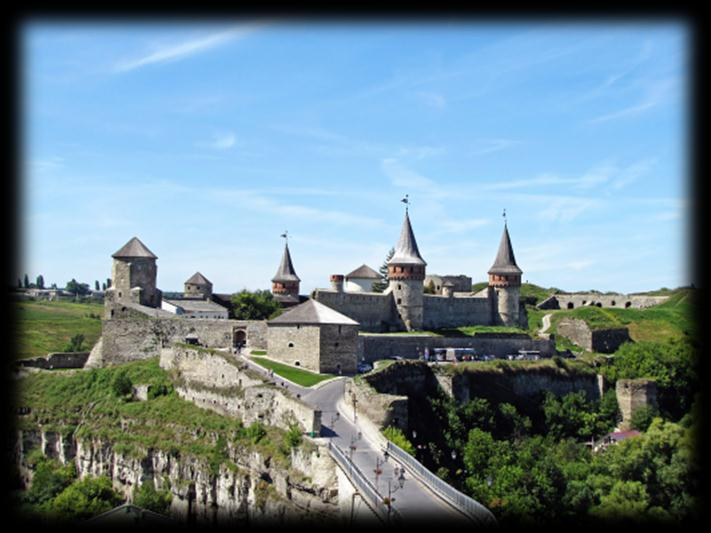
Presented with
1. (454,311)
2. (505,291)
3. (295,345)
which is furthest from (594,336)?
(295,345)

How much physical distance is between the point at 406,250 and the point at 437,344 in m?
7.11

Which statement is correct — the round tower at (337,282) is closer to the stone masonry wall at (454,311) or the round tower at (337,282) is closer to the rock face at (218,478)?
the stone masonry wall at (454,311)

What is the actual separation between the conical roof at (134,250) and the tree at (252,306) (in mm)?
6467

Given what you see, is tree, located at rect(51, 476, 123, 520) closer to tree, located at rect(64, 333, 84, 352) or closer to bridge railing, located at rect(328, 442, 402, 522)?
bridge railing, located at rect(328, 442, 402, 522)

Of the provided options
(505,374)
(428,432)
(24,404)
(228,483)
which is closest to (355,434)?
(228,483)

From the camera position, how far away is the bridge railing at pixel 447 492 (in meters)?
18.0

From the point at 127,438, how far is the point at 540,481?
1806 centimetres

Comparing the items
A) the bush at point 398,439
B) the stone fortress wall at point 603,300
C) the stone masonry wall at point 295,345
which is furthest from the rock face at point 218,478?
the stone fortress wall at point 603,300

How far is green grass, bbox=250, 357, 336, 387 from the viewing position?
122 feet

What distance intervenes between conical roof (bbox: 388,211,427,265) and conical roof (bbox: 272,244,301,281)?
8.30 metres

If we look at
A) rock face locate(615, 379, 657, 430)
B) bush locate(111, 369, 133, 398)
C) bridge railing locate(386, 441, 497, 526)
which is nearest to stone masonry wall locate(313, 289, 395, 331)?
bush locate(111, 369, 133, 398)

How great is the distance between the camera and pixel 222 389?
120 ft

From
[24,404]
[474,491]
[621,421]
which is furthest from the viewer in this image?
[621,421]

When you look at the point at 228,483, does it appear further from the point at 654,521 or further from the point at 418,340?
the point at 418,340
